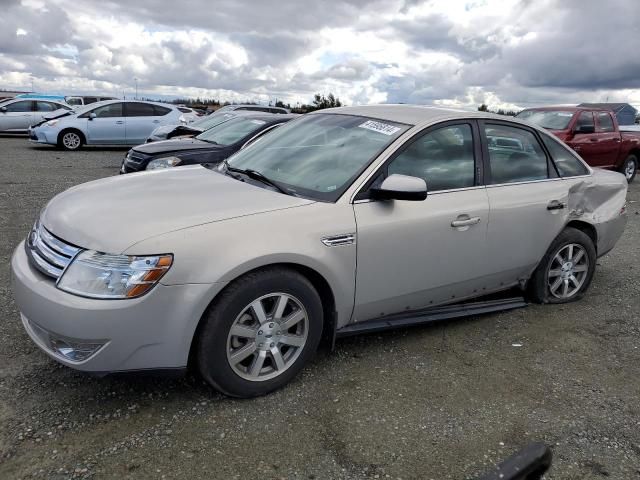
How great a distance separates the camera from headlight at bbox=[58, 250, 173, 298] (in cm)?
259

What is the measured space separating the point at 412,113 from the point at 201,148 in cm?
479

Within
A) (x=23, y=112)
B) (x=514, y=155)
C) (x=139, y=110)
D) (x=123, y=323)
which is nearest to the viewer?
(x=123, y=323)

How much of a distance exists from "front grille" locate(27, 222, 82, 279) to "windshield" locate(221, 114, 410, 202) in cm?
127

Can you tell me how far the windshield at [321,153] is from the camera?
133 inches

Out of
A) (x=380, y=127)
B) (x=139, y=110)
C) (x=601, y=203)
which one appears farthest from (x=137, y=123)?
(x=601, y=203)

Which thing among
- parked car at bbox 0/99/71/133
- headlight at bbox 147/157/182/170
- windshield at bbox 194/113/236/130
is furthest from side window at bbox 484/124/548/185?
parked car at bbox 0/99/71/133

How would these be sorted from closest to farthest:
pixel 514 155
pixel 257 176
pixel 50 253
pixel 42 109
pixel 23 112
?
pixel 50 253 → pixel 257 176 → pixel 514 155 → pixel 23 112 → pixel 42 109

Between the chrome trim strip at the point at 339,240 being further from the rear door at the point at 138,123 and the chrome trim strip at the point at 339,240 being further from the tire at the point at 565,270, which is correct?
the rear door at the point at 138,123

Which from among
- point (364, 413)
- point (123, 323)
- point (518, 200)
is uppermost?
point (518, 200)

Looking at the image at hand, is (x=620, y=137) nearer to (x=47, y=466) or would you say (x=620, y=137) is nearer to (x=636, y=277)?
(x=636, y=277)

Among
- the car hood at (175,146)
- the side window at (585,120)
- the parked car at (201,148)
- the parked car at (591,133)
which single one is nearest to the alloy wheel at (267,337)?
the parked car at (201,148)

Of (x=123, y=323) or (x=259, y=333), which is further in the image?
(x=259, y=333)

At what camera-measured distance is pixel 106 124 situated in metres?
15.8

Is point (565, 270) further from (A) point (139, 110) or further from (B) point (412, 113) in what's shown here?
(A) point (139, 110)
